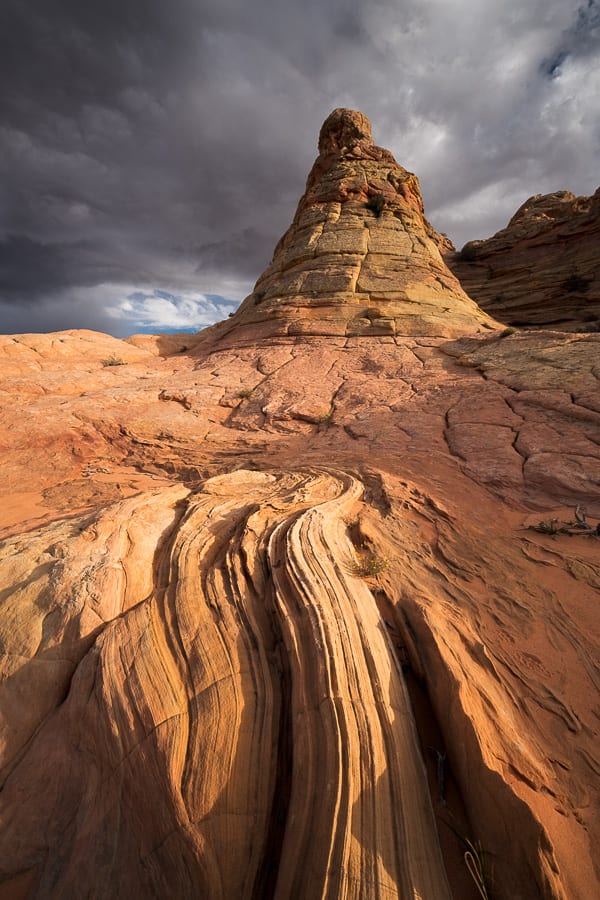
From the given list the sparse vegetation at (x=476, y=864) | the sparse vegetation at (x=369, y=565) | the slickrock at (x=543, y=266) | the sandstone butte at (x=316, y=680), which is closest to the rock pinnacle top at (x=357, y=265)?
the sandstone butte at (x=316, y=680)

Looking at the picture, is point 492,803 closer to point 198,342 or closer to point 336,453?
point 336,453

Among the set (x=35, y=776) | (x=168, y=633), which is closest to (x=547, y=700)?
(x=168, y=633)

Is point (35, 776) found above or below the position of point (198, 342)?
below

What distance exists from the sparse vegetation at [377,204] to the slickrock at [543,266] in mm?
12684

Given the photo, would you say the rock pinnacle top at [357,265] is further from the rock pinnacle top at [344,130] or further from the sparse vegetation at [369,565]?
the sparse vegetation at [369,565]

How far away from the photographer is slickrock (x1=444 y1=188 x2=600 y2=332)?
24.2 meters

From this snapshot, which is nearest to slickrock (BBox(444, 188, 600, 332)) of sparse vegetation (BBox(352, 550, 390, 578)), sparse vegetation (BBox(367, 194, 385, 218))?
sparse vegetation (BBox(367, 194, 385, 218))

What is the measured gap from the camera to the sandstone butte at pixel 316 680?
1835 mm

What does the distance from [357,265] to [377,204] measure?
5598 mm

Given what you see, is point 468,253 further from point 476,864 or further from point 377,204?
point 476,864

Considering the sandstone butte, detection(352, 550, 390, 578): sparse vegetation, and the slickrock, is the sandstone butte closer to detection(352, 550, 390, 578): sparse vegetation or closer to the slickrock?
detection(352, 550, 390, 578): sparse vegetation

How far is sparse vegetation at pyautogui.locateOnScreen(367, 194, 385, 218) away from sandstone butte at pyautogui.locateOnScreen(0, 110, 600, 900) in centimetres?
1843

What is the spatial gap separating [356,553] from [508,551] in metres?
1.83

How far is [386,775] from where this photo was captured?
1986mm
